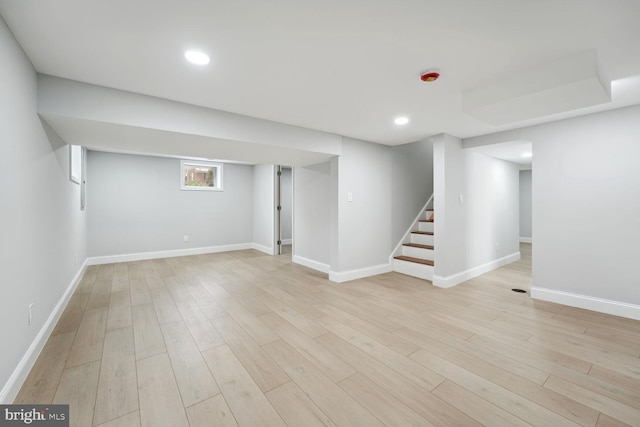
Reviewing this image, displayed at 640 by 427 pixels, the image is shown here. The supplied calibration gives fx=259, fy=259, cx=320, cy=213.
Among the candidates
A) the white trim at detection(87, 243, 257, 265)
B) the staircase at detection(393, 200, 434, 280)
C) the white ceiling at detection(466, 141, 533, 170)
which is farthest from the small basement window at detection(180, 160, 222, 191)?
the white ceiling at detection(466, 141, 533, 170)

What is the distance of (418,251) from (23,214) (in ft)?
15.5

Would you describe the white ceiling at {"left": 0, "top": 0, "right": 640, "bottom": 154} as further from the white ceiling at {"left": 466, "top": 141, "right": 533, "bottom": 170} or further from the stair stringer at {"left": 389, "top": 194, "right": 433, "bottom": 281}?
the stair stringer at {"left": 389, "top": 194, "right": 433, "bottom": 281}

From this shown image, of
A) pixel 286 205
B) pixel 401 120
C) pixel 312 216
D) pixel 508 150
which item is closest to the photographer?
pixel 401 120

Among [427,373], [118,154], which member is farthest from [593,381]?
[118,154]

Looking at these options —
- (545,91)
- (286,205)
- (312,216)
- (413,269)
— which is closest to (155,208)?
(286,205)

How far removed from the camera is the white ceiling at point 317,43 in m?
1.38

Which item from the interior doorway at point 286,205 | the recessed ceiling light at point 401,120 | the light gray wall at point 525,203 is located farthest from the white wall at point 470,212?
the interior doorway at point 286,205

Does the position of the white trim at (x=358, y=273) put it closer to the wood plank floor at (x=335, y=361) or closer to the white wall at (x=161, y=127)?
the wood plank floor at (x=335, y=361)

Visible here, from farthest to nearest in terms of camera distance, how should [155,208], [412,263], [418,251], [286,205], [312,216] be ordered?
[286,205]
[155,208]
[312,216]
[418,251]
[412,263]

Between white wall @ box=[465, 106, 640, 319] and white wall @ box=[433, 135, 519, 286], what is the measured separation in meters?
0.92

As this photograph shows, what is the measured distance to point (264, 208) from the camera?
6469mm

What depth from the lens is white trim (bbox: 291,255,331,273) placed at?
459 centimetres

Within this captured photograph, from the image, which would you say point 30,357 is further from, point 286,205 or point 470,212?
point 286,205

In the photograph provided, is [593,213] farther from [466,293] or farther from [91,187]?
[91,187]
